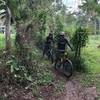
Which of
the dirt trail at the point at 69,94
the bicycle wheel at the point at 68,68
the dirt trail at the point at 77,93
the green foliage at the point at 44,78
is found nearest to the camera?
the dirt trail at the point at 69,94

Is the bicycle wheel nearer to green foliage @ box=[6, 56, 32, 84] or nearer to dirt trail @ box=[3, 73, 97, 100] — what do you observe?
dirt trail @ box=[3, 73, 97, 100]

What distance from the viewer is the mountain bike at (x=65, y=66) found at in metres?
9.66

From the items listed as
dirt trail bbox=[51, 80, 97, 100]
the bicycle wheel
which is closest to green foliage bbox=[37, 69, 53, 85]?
dirt trail bbox=[51, 80, 97, 100]

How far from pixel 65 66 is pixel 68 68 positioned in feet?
0.49

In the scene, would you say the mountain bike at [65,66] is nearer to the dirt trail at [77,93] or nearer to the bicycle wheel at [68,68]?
the bicycle wheel at [68,68]

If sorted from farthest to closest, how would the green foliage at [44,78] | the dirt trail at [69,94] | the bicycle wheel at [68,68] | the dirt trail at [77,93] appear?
the bicycle wheel at [68,68], the green foliage at [44,78], the dirt trail at [77,93], the dirt trail at [69,94]

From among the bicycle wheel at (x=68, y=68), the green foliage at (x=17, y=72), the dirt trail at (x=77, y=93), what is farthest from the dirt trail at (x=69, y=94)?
the bicycle wheel at (x=68, y=68)

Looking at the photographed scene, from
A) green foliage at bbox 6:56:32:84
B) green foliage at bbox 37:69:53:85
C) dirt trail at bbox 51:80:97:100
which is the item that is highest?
green foliage at bbox 6:56:32:84

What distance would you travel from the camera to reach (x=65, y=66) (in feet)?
32.4

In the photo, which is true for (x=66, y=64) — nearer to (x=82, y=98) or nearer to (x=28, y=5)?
(x=82, y=98)

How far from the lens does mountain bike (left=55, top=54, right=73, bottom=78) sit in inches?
380

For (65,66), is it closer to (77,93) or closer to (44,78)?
(44,78)

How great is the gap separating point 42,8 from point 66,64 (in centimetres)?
401

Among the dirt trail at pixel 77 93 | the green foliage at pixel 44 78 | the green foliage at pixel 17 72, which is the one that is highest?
the green foliage at pixel 17 72
